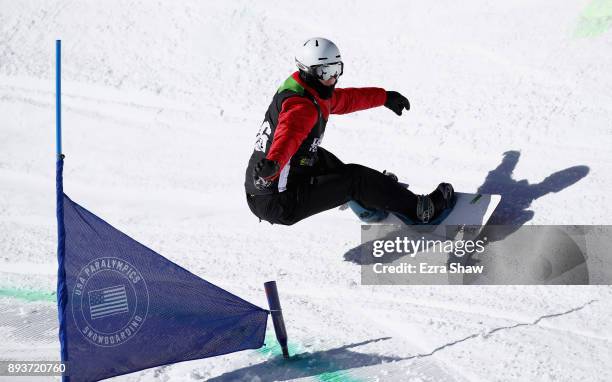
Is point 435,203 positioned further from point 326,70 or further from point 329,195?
point 326,70

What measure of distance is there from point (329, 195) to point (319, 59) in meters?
0.87

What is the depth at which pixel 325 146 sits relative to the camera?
7.06 meters

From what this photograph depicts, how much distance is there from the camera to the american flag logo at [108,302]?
14.0 ft

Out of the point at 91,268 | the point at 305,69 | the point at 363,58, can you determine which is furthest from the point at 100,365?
the point at 363,58

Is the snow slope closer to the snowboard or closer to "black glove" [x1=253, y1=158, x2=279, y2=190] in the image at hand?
the snowboard

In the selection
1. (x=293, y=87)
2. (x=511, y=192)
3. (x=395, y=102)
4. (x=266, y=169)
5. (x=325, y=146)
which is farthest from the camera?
(x=325, y=146)

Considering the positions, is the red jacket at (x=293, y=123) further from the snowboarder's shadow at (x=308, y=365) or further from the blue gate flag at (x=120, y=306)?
the snowboarder's shadow at (x=308, y=365)

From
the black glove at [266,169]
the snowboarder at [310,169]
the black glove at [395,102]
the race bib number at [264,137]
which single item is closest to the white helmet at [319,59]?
the snowboarder at [310,169]

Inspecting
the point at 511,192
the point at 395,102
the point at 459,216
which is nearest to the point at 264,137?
the point at 395,102

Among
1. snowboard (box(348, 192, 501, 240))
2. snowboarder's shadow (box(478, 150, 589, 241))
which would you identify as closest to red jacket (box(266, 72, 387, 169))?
snowboard (box(348, 192, 501, 240))

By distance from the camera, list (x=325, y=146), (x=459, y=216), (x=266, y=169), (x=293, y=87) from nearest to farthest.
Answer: (x=266, y=169) < (x=293, y=87) < (x=459, y=216) < (x=325, y=146)

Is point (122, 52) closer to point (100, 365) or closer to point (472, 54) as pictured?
point (472, 54)

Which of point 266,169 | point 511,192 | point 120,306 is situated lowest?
point 120,306

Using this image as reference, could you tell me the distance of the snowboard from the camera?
223 inches
